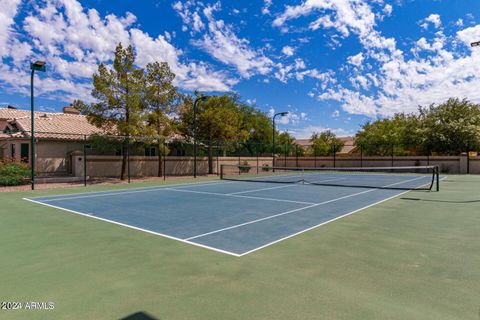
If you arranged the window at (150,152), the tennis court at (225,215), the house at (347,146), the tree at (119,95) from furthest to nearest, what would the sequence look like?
the house at (347,146) → the window at (150,152) → the tree at (119,95) → the tennis court at (225,215)

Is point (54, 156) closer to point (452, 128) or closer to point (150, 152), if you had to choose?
point (150, 152)

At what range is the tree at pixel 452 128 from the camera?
30.4m

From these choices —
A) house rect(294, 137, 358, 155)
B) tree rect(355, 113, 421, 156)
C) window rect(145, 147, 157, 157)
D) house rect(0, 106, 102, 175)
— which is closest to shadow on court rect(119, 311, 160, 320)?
house rect(0, 106, 102, 175)

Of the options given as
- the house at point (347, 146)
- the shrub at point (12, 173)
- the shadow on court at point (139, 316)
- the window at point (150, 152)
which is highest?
the house at point (347, 146)

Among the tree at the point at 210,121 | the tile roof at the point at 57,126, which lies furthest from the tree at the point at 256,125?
the tile roof at the point at 57,126

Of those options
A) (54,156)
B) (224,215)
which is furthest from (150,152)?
(224,215)

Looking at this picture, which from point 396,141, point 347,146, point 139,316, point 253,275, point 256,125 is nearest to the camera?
point 139,316

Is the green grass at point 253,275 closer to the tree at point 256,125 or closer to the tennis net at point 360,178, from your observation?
the tennis net at point 360,178

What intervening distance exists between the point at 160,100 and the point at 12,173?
10409 mm

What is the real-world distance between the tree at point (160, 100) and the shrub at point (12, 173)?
318 inches

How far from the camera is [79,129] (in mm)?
26672

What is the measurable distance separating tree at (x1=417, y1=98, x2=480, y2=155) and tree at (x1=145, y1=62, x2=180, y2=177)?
987 inches

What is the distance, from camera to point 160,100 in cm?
2372

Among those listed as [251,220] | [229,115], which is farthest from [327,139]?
[251,220]
